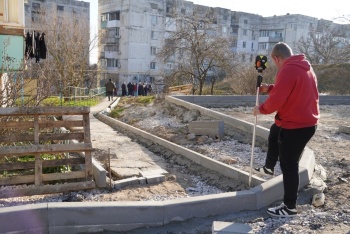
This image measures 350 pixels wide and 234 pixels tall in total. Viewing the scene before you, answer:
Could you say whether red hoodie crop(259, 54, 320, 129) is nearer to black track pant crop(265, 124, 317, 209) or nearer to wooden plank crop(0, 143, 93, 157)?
black track pant crop(265, 124, 317, 209)

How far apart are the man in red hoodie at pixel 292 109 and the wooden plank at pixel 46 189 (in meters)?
2.44

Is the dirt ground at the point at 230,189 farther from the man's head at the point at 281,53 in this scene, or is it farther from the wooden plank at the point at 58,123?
the man's head at the point at 281,53

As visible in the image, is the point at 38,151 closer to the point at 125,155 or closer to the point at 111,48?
the point at 125,155

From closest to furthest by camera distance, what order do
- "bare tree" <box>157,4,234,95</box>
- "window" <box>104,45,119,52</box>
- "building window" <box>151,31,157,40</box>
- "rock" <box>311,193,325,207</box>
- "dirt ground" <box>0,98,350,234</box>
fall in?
"dirt ground" <box>0,98,350,234</box> → "rock" <box>311,193,325,207</box> → "bare tree" <box>157,4,234,95</box> → "window" <box>104,45,119,52</box> → "building window" <box>151,31,157,40</box>

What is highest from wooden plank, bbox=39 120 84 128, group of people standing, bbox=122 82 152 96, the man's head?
the man's head

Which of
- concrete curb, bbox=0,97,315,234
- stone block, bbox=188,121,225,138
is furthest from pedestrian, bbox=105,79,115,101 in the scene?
concrete curb, bbox=0,97,315,234

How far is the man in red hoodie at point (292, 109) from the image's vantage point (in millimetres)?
3631

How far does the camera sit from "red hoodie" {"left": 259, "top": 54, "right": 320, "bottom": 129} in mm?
3617

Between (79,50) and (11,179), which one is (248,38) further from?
(11,179)

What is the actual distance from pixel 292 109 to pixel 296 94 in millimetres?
167

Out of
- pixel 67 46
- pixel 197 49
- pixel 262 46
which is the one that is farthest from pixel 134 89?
pixel 262 46

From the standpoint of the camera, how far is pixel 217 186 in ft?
17.1

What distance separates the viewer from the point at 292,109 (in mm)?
3676

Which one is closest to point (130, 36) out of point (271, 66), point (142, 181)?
point (271, 66)
